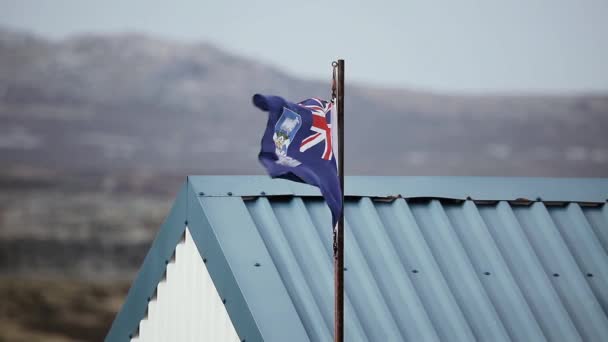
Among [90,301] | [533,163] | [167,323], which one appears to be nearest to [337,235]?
[167,323]

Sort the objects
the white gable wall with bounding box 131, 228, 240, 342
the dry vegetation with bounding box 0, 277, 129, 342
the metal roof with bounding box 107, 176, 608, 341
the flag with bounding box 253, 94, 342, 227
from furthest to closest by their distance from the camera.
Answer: the dry vegetation with bounding box 0, 277, 129, 342, the white gable wall with bounding box 131, 228, 240, 342, the metal roof with bounding box 107, 176, 608, 341, the flag with bounding box 253, 94, 342, 227

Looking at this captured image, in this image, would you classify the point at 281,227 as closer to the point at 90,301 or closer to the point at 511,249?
the point at 511,249

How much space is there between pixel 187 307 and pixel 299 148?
4.28 ft

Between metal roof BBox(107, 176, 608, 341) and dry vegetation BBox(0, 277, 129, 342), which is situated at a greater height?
dry vegetation BBox(0, 277, 129, 342)

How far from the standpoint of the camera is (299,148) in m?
3.54

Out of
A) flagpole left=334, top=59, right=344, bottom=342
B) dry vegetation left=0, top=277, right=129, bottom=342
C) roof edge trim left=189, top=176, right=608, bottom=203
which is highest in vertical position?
dry vegetation left=0, top=277, right=129, bottom=342

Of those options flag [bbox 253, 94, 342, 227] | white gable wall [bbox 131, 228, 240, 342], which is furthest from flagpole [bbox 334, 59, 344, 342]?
white gable wall [bbox 131, 228, 240, 342]

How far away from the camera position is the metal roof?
4.16 metres

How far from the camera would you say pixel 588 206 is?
16.8 ft

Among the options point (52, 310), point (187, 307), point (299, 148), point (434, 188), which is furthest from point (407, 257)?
point (52, 310)

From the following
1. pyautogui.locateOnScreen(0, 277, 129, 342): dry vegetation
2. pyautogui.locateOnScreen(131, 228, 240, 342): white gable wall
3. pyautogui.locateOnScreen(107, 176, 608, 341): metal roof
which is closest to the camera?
pyautogui.locateOnScreen(107, 176, 608, 341): metal roof

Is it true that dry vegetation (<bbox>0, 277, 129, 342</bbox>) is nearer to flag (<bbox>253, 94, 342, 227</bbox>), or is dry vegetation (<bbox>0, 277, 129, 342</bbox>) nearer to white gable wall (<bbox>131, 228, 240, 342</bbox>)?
white gable wall (<bbox>131, 228, 240, 342</bbox>)

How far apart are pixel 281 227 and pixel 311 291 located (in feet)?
1.28

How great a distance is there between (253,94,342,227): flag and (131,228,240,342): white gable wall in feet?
3.04
